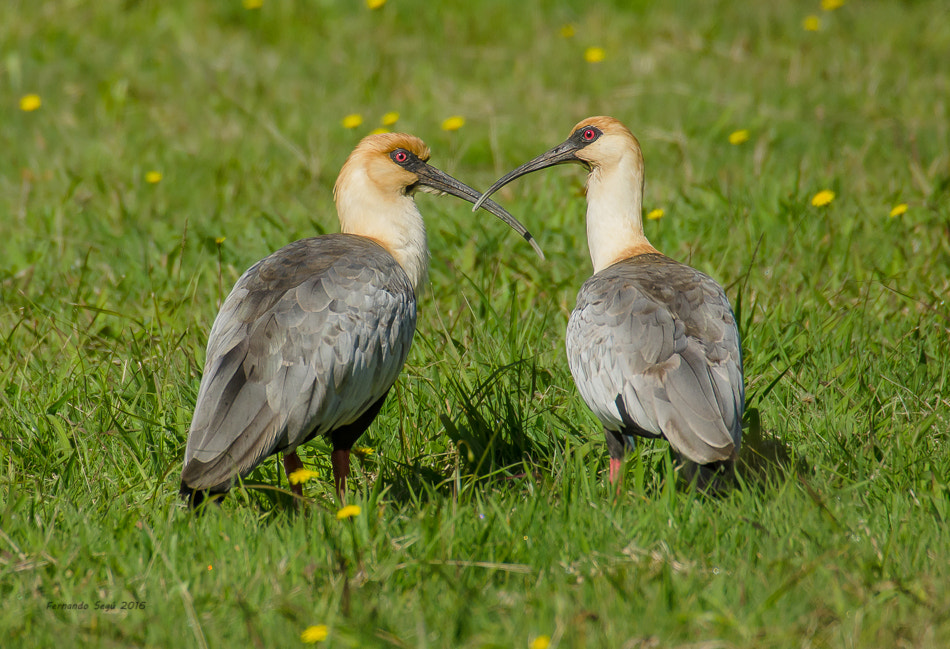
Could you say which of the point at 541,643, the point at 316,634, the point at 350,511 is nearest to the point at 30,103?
the point at 350,511

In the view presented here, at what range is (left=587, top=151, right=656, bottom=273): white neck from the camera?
4.84m

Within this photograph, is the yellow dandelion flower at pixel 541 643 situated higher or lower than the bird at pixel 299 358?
lower

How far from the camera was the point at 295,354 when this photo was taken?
3.84 metres

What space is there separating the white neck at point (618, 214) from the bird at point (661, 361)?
0.21m

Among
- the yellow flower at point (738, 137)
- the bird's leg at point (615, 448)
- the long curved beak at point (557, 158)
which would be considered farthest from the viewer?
the yellow flower at point (738, 137)

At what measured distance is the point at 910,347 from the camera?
4.65m

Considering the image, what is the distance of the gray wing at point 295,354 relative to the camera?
3619 millimetres

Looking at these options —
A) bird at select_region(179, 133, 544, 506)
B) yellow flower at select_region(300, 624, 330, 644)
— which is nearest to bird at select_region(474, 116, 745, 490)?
bird at select_region(179, 133, 544, 506)

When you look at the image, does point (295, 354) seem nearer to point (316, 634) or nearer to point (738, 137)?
point (316, 634)

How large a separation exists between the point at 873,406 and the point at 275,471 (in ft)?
8.46

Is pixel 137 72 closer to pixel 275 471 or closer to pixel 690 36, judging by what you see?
pixel 690 36

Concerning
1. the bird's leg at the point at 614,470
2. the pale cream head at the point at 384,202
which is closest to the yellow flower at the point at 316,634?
the bird's leg at the point at 614,470

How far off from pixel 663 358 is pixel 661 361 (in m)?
0.02

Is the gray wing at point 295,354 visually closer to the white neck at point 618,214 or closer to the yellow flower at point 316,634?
the yellow flower at point 316,634
